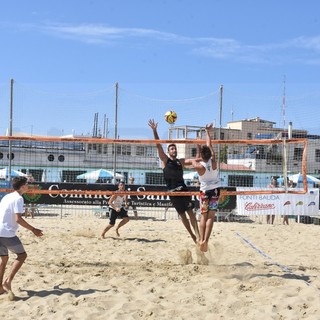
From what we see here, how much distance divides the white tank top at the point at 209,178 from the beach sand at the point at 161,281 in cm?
102

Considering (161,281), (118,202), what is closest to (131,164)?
(118,202)

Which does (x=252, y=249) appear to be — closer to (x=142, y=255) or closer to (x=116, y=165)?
(x=142, y=255)

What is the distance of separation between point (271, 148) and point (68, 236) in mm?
7948

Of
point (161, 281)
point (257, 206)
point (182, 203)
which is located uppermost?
point (182, 203)

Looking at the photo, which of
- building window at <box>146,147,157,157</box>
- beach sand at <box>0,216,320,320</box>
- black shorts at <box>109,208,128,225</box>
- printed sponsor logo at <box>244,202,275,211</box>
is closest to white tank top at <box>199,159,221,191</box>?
beach sand at <box>0,216,320,320</box>

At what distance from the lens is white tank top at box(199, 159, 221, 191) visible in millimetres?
6855

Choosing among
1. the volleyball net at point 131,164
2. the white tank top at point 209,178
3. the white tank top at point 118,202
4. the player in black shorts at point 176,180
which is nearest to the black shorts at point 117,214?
the white tank top at point 118,202

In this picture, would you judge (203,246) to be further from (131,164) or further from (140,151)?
(131,164)

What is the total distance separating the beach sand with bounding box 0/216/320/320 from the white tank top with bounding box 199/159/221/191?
1023 mm

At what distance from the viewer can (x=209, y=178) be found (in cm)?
691

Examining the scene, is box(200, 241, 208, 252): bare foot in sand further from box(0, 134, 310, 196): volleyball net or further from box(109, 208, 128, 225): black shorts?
box(0, 134, 310, 196): volleyball net

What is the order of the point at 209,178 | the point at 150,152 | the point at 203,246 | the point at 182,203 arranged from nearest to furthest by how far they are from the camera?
the point at 203,246
the point at 209,178
the point at 182,203
the point at 150,152

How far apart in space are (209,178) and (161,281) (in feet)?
5.27

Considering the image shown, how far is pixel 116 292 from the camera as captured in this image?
561 cm
